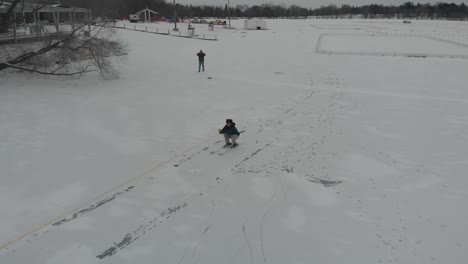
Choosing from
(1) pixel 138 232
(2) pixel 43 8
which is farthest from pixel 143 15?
(1) pixel 138 232

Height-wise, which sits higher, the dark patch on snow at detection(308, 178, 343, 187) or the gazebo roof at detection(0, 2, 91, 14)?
the gazebo roof at detection(0, 2, 91, 14)

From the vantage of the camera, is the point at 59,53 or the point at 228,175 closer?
the point at 228,175

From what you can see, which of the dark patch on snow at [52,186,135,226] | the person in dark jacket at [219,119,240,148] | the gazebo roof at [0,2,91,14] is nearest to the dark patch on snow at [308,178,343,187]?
the person in dark jacket at [219,119,240,148]

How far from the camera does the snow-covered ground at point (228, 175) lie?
257 inches

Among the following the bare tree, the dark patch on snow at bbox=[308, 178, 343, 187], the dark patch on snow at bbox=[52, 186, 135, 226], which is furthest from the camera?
the bare tree

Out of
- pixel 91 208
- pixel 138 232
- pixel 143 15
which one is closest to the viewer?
pixel 138 232

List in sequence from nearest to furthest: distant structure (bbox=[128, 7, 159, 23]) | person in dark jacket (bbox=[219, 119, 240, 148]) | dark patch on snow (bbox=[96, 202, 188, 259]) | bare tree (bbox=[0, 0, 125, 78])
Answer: dark patch on snow (bbox=[96, 202, 188, 259]) → person in dark jacket (bbox=[219, 119, 240, 148]) → bare tree (bbox=[0, 0, 125, 78]) → distant structure (bbox=[128, 7, 159, 23])

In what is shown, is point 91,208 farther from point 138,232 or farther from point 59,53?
point 59,53

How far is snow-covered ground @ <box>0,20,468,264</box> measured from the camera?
6.54 meters

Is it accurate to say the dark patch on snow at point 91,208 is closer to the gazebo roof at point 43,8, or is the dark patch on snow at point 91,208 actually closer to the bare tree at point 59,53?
the bare tree at point 59,53

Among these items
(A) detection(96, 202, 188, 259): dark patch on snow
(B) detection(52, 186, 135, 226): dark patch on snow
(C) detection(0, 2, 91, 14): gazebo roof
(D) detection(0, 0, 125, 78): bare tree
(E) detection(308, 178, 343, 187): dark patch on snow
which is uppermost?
(C) detection(0, 2, 91, 14): gazebo roof

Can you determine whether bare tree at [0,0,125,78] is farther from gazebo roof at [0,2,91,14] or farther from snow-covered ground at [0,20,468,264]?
gazebo roof at [0,2,91,14]

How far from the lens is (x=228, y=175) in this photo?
9.29 m

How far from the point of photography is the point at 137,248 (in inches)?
252
